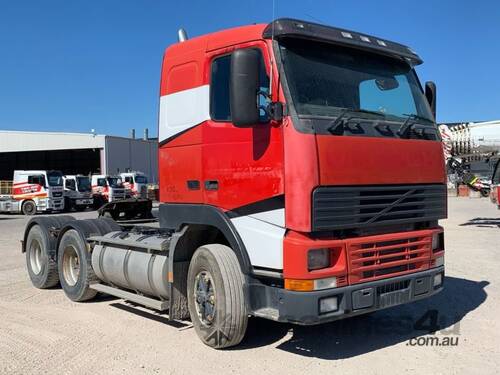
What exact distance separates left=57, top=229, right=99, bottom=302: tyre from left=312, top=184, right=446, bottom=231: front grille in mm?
4118

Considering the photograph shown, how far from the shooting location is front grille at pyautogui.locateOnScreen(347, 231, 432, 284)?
4.80 meters

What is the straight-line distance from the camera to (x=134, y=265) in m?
6.54

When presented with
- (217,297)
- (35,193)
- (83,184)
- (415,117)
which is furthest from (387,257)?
(83,184)

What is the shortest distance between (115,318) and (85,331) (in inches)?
25.0

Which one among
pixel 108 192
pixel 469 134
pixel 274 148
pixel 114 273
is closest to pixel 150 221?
pixel 114 273

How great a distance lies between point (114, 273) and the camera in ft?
22.7

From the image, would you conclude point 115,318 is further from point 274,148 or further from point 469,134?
point 469,134

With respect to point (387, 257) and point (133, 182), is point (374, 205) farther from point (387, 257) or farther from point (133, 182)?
point (133, 182)

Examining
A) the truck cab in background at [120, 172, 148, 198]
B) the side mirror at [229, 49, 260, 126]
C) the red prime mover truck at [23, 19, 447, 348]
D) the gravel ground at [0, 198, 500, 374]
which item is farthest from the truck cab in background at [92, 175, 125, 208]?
the side mirror at [229, 49, 260, 126]

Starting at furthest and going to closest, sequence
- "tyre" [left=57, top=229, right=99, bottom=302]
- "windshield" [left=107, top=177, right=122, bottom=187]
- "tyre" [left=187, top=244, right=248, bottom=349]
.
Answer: "windshield" [left=107, top=177, right=122, bottom=187]
"tyre" [left=57, top=229, right=99, bottom=302]
"tyre" [left=187, top=244, right=248, bottom=349]

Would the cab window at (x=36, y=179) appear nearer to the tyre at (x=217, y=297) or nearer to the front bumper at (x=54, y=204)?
the front bumper at (x=54, y=204)

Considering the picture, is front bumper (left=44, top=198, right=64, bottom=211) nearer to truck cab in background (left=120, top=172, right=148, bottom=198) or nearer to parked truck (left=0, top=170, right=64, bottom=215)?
parked truck (left=0, top=170, right=64, bottom=215)

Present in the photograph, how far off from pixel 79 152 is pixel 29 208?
29.5 meters

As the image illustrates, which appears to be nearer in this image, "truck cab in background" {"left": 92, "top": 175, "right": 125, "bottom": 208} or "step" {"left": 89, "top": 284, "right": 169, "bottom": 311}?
"step" {"left": 89, "top": 284, "right": 169, "bottom": 311}
